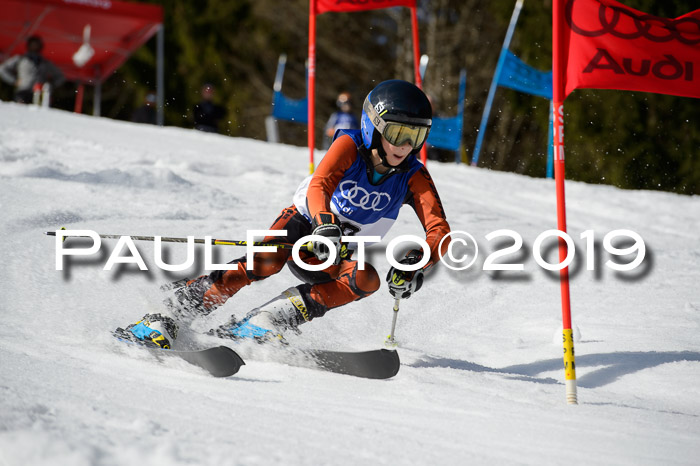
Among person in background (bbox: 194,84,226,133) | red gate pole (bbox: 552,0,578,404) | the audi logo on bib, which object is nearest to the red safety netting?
person in background (bbox: 194,84,226,133)

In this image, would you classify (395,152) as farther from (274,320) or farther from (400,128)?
(274,320)

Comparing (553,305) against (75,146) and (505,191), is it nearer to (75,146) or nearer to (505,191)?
(505,191)

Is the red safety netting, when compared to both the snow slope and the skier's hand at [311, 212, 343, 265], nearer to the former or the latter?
the snow slope

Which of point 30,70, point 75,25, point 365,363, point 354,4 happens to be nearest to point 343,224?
point 365,363

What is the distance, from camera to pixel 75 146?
26.3 feet

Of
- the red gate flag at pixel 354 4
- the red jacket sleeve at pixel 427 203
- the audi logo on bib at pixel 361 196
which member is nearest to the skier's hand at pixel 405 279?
the red jacket sleeve at pixel 427 203

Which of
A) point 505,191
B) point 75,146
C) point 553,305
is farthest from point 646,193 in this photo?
point 75,146

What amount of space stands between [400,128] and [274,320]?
105 cm

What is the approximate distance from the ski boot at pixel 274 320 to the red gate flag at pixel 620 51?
1.50 metres

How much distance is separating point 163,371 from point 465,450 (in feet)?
4.17

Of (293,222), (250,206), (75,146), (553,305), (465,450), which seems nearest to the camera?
(465,450)

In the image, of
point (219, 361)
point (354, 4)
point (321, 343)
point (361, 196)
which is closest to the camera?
point (219, 361)

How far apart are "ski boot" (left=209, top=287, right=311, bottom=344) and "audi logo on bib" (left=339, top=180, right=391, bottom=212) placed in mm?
534

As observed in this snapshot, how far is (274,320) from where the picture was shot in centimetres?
358
